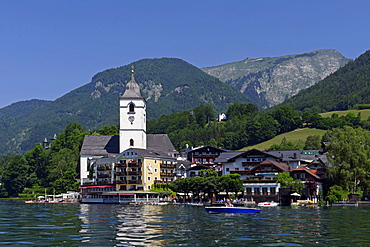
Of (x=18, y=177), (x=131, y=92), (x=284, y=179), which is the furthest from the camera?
(x=18, y=177)

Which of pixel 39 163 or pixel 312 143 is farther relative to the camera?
pixel 312 143

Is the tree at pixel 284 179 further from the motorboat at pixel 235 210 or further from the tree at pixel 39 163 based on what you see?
the tree at pixel 39 163

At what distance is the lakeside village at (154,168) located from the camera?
368 feet

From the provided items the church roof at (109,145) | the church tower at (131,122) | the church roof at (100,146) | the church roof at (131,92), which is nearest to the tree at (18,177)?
the church roof at (100,146)

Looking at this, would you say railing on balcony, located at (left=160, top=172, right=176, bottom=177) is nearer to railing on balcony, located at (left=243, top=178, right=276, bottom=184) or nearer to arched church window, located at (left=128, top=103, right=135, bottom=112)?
arched church window, located at (left=128, top=103, right=135, bottom=112)

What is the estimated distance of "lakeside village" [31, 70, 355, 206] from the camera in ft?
368

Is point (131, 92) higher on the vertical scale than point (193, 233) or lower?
higher

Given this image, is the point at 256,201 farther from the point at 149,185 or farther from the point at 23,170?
the point at 23,170

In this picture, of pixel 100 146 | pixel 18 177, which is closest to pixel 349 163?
pixel 100 146

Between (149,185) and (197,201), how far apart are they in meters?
19.5

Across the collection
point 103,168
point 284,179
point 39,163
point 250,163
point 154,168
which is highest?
point 39,163

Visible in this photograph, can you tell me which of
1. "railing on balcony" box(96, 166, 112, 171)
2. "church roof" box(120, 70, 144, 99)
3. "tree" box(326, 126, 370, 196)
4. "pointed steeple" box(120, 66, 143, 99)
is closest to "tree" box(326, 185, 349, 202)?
"tree" box(326, 126, 370, 196)

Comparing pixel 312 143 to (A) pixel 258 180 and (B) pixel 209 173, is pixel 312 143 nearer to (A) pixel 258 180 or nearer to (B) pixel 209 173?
(B) pixel 209 173

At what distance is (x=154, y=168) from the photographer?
13588 centimetres
